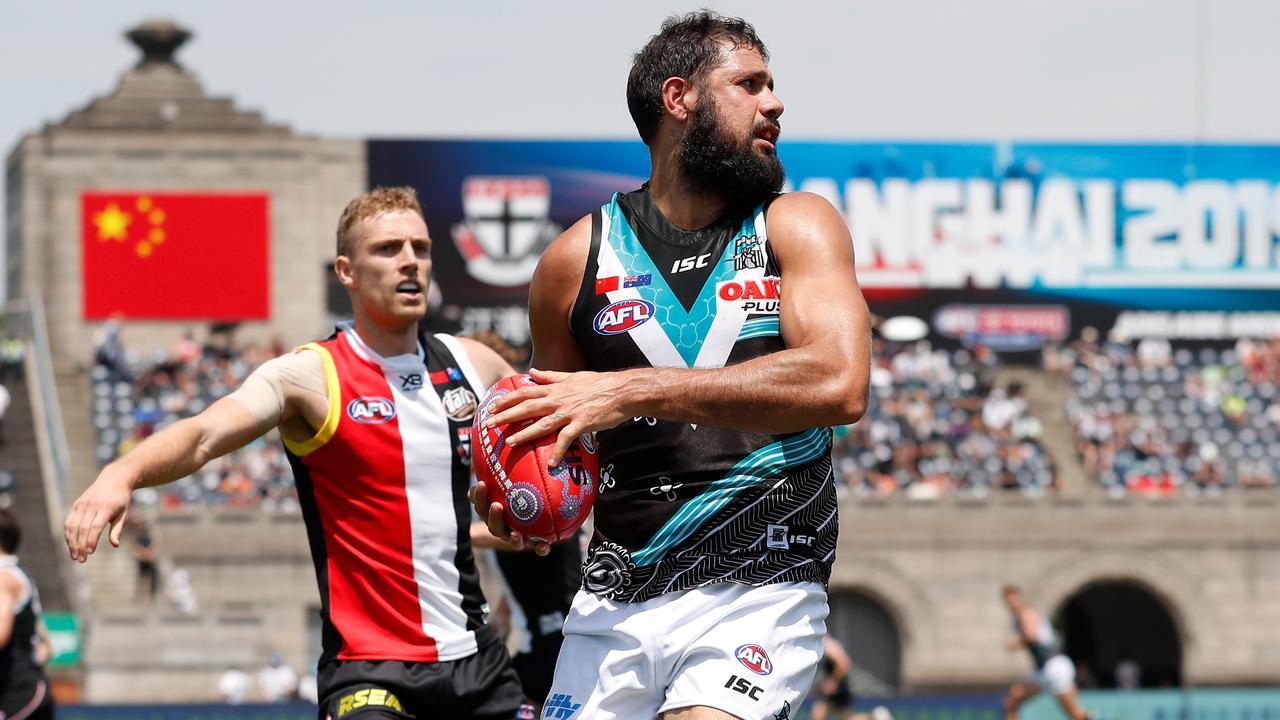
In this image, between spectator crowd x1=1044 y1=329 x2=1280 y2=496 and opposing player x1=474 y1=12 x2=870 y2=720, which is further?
spectator crowd x1=1044 y1=329 x2=1280 y2=496

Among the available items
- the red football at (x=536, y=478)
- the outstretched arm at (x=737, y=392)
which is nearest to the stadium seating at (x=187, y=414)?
the red football at (x=536, y=478)

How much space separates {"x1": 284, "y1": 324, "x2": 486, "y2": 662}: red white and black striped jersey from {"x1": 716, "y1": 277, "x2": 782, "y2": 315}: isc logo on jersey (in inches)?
76.3

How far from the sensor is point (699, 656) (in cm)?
442

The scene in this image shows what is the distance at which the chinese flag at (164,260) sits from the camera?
4253 centimetres

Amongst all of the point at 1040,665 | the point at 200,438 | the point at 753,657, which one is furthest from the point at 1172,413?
the point at 753,657

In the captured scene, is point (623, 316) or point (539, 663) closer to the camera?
point (623, 316)

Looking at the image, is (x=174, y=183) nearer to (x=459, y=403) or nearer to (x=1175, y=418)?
(x=1175, y=418)

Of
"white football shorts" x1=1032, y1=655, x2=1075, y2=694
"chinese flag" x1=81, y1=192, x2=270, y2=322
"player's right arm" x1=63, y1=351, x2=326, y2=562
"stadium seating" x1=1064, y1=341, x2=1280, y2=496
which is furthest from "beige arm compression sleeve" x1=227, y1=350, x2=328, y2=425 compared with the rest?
"chinese flag" x1=81, y1=192, x2=270, y2=322

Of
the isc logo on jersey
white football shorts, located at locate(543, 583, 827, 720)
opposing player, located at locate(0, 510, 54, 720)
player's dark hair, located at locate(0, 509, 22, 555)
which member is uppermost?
the isc logo on jersey

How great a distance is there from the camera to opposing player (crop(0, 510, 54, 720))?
27.9ft

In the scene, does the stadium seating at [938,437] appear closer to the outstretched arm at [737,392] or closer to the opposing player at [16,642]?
the opposing player at [16,642]

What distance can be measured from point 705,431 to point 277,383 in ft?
6.53

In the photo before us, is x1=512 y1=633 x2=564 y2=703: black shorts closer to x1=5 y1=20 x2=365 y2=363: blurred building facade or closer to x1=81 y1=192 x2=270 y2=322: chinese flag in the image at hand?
x1=5 y1=20 x2=365 y2=363: blurred building facade

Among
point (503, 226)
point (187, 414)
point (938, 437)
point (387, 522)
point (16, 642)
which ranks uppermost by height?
point (503, 226)
